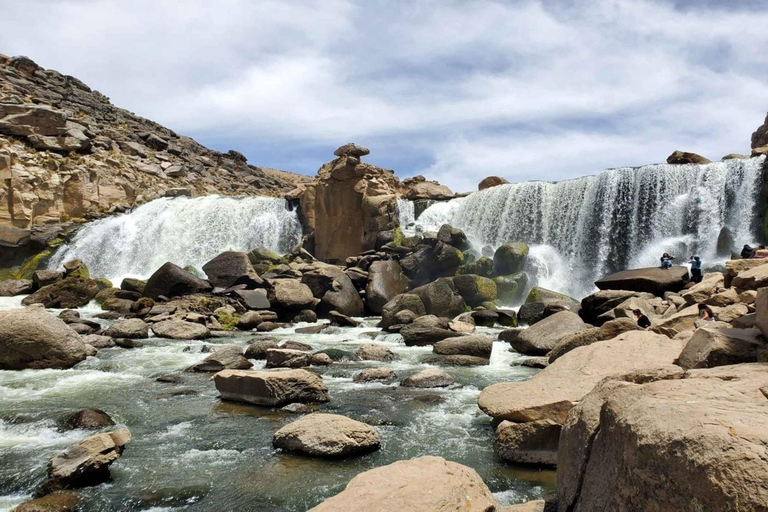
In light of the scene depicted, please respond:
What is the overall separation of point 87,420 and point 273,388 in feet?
9.38

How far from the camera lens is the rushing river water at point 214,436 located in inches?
254

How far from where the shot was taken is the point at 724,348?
6223 mm

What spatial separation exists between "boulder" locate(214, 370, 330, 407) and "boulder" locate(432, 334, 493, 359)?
5314mm

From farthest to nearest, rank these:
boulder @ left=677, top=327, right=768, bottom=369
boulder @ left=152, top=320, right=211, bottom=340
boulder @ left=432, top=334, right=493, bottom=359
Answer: boulder @ left=152, top=320, right=211, bottom=340
boulder @ left=432, top=334, right=493, bottom=359
boulder @ left=677, top=327, right=768, bottom=369

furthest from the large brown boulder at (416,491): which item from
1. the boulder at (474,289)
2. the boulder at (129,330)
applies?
the boulder at (474,289)

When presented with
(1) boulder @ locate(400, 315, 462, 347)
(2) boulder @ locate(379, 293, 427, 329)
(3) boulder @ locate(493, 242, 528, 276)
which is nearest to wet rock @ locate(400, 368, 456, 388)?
(1) boulder @ locate(400, 315, 462, 347)

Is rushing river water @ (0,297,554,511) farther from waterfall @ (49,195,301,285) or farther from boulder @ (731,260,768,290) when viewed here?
waterfall @ (49,195,301,285)

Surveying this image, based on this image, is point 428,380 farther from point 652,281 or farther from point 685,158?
point 685,158

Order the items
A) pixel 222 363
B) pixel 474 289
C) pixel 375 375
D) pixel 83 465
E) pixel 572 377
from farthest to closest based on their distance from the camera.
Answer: pixel 474 289 → pixel 222 363 → pixel 375 375 → pixel 572 377 → pixel 83 465

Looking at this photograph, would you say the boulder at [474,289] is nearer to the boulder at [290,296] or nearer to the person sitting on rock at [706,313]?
the boulder at [290,296]

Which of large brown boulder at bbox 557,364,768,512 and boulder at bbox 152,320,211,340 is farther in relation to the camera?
boulder at bbox 152,320,211,340

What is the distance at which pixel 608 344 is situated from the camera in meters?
8.94

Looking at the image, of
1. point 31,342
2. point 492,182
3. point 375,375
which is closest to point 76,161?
point 492,182

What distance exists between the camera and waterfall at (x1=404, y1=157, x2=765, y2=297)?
25688 mm
